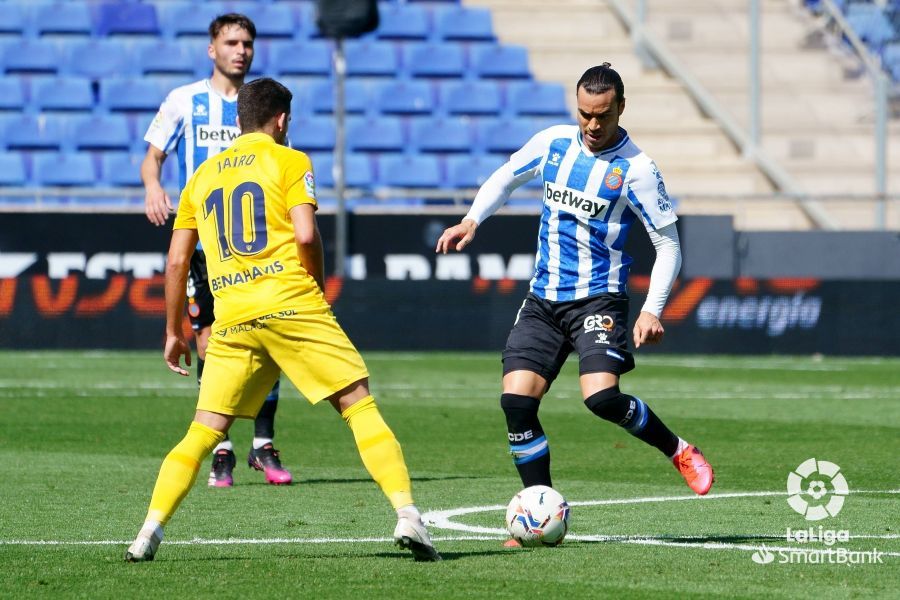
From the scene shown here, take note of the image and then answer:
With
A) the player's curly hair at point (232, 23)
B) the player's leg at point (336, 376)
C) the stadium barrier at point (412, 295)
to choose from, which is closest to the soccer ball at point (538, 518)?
the player's leg at point (336, 376)

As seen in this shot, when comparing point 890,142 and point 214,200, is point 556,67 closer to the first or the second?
point 890,142

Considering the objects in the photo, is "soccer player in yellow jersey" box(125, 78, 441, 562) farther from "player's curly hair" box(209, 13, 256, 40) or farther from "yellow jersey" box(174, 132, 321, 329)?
"player's curly hair" box(209, 13, 256, 40)

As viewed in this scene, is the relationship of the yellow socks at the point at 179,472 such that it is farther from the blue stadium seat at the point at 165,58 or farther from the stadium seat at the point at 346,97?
the blue stadium seat at the point at 165,58

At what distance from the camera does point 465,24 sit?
24406 millimetres

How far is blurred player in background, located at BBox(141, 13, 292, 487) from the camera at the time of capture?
8.62 meters

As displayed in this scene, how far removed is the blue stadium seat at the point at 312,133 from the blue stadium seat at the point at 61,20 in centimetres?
356

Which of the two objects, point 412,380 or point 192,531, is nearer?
point 192,531

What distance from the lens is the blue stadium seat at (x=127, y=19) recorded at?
23406 millimetres

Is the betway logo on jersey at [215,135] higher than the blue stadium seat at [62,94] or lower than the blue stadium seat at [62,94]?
higher

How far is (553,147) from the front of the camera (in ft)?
22.7

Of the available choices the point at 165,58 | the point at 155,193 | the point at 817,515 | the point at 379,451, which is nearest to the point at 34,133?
the point at 165,58

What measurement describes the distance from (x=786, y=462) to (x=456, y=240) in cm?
345

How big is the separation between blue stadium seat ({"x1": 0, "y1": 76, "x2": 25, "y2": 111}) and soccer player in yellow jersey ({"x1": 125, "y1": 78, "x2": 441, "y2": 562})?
55.3 ft

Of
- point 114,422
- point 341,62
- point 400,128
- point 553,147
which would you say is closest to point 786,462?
point 553,147
